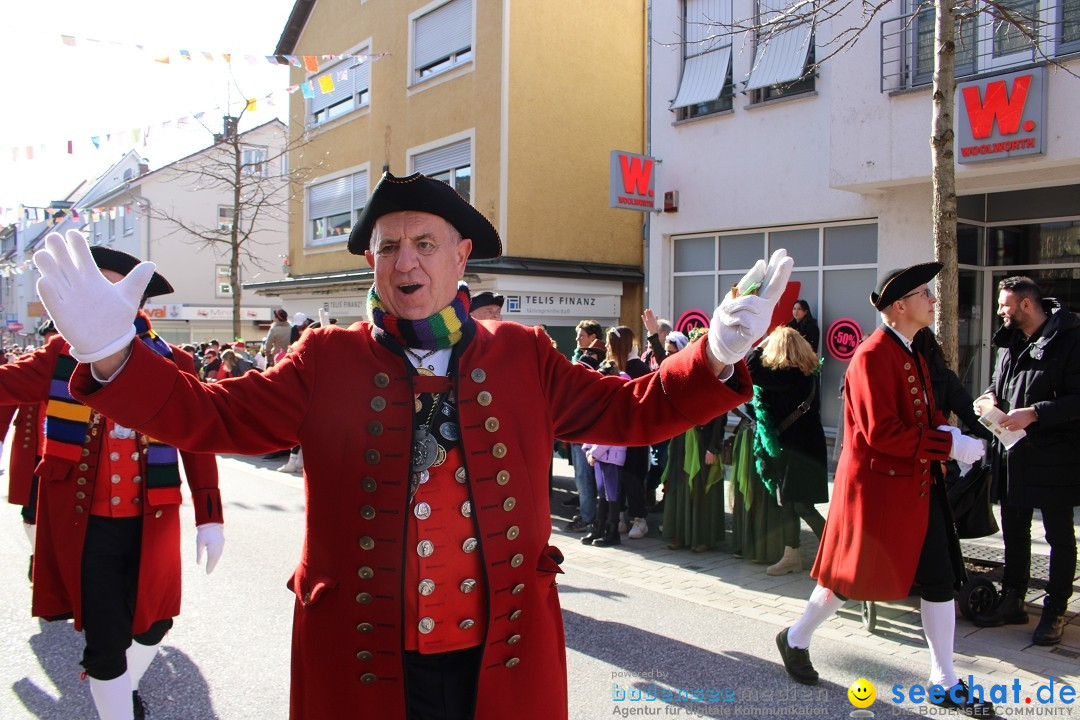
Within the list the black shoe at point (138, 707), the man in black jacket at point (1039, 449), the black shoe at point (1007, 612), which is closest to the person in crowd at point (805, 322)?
the man in black jacket at point (1039, 449)

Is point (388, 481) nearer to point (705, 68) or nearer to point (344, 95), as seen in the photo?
point (705, 68)

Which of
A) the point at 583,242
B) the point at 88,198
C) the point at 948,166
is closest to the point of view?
the point at 948,166

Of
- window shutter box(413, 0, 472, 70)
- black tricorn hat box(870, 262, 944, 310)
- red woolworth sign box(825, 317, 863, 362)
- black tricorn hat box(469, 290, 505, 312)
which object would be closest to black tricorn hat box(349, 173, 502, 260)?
black tricorn hat box(870, 262, 944, 310)

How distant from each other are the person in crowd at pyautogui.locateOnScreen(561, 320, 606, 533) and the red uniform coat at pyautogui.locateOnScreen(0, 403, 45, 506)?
4.15 metres

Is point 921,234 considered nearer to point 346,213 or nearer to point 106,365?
point 106,365

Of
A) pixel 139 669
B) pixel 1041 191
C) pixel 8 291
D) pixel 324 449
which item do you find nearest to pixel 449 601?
pixel 324 449

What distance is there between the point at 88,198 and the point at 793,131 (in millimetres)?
41561

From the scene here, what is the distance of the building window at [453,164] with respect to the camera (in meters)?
17.4

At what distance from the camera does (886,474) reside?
417 cm

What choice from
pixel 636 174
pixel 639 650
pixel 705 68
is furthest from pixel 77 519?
pixel 705 68

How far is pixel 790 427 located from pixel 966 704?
266 cm

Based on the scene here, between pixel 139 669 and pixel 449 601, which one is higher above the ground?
pixel 449 601

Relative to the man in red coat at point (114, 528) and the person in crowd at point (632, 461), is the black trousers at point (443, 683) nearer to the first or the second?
the man in red coat at point (114, 528)

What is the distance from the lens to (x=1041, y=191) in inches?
424
